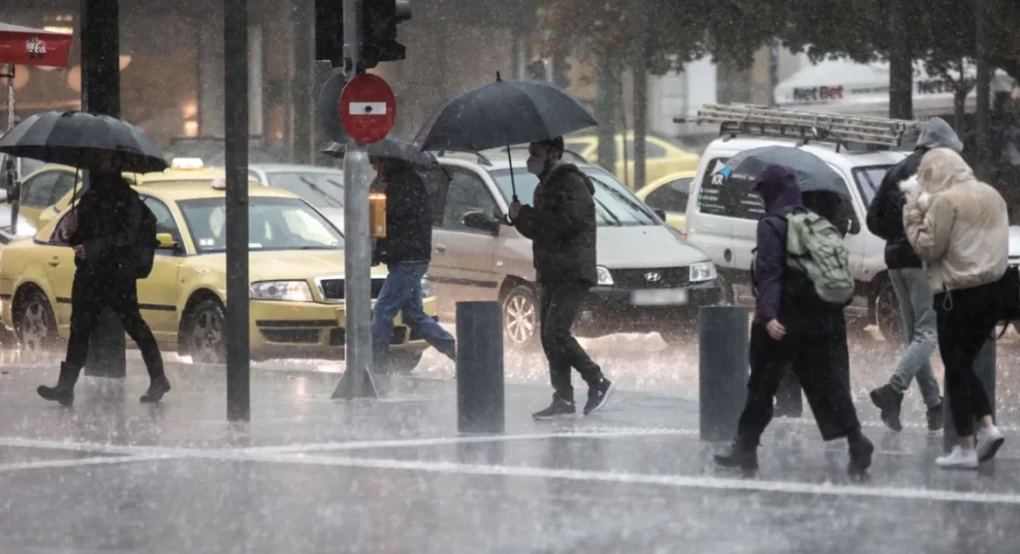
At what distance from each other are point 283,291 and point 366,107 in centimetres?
271

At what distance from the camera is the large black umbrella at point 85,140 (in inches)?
454

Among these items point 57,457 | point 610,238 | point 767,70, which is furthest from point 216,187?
point 767,70

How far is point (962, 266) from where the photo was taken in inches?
347

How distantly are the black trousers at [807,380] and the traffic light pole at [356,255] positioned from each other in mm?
3427

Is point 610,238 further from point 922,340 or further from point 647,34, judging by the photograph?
point 647,34

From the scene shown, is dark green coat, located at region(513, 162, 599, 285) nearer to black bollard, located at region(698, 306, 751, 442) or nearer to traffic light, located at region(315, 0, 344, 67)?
black bollard, located at region(698, 306, 751, 442)

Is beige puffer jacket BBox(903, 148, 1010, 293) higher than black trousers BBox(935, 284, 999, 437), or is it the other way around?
beige puffer jacket BBox(903, 148, 1010, 293)

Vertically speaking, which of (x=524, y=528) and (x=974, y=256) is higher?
(x=974, y=256)

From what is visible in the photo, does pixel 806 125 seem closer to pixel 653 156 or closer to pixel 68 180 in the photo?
pixel 68 180

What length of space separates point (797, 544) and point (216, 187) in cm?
934

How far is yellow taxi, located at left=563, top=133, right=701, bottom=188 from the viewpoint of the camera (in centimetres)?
3692

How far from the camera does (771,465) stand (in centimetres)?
917

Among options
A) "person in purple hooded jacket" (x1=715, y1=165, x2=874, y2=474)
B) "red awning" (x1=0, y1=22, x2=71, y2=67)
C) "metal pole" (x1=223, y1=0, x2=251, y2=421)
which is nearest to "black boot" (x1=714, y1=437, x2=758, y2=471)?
"person in purple hooded jacket" (x1=715, y1=165, x2=874, y2=474)

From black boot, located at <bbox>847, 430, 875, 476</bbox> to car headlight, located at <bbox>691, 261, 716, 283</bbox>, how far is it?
7.31m
